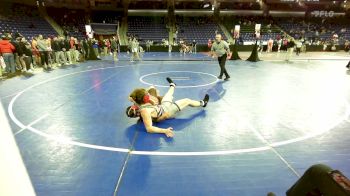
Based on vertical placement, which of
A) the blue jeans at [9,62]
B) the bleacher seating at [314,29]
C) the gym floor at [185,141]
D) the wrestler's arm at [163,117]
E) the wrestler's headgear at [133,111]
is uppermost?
the bleacher seating at [314,29]

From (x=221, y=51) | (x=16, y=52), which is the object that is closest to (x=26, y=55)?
(x=16, y=52)

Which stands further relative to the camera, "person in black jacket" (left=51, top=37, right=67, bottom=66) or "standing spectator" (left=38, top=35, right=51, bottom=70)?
"person in black jacket" (left=51, top=37, right=67, bottom=66)

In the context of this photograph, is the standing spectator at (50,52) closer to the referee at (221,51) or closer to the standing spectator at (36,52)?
the standing spectator at (36,52)

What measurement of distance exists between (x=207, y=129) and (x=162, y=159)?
1.69m

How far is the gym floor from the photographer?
383cm

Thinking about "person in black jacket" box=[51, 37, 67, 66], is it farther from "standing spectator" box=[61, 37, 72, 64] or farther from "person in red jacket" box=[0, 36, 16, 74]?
"person in red jacket" box=[0, 36, 16, 74]

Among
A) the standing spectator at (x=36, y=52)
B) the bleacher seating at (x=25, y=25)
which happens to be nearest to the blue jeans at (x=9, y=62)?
the standing spectator at (x=36, y=52)

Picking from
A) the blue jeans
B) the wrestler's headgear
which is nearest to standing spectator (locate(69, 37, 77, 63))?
the blue jeans

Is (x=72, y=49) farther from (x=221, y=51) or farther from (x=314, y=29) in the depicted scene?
(x=314, y=29)

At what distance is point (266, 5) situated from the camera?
4194 cm

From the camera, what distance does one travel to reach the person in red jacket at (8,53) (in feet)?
42.2

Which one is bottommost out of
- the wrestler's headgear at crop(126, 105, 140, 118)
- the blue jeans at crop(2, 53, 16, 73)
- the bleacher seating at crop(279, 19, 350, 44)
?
the wrestler's headgear at crop(126, 105, 140, 118)

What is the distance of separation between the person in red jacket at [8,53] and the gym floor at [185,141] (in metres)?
4.71

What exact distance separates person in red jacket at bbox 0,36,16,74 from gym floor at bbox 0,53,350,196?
15.5 feet
